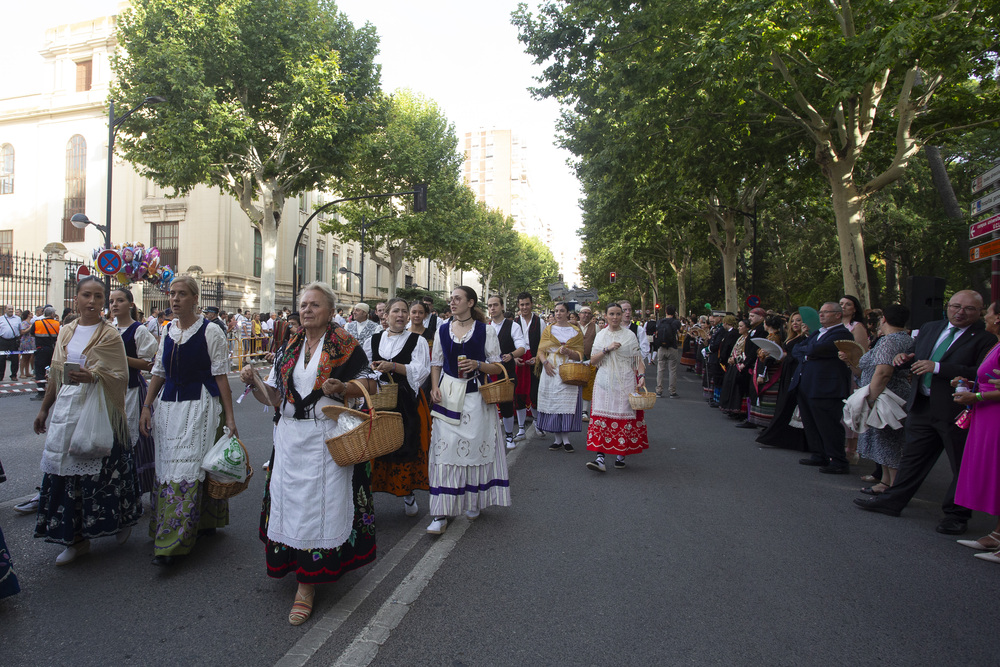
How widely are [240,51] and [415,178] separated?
1330 centimetres

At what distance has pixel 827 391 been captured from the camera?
7.48 m

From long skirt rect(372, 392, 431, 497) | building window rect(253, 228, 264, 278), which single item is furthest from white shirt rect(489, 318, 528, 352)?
building window rect(253, 228, 264, 278)

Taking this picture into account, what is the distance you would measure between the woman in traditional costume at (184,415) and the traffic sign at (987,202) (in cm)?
818

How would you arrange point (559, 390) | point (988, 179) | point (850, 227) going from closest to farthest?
1. point (988, 179)
2. point (559, 390)
3. point (850, 227)

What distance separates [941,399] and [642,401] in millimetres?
2608

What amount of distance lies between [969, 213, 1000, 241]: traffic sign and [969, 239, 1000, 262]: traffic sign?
13 cm

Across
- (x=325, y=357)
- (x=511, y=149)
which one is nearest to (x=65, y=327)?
(x=325, y=357)

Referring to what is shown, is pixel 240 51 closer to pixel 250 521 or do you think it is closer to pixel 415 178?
pixel 415 178

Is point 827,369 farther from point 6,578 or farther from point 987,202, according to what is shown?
point 6,578

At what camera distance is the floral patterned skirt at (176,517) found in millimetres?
3906

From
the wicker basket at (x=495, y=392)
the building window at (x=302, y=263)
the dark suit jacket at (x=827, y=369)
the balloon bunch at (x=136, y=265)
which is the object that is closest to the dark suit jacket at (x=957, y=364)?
the dark suit jacket at (x=827, y=369)

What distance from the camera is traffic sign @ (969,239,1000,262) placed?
23.3 feet

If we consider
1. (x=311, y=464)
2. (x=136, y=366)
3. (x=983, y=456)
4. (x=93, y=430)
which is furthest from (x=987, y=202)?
(x=93, y=430)

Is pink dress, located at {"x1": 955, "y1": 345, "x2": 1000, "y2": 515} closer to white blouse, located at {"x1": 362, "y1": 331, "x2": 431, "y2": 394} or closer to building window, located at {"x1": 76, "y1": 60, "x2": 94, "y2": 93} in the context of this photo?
white blouse, located at {"x1": 362, "y1": 331, "x2": 431, "y2": 394}
